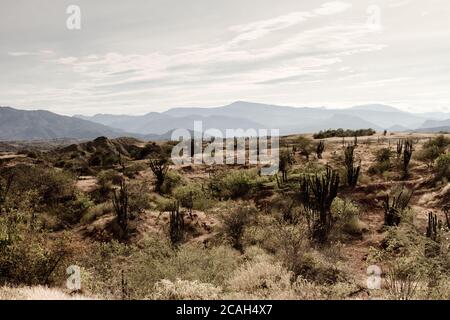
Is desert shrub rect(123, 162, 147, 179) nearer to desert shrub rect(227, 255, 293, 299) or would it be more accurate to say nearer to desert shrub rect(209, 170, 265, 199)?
desert shrub rect(209, 170, 265, 199)

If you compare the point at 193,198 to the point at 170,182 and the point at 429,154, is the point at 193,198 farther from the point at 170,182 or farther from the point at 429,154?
the point at 429,154

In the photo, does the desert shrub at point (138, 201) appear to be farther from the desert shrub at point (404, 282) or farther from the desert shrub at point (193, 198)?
the desert shrub at point (404, 282)

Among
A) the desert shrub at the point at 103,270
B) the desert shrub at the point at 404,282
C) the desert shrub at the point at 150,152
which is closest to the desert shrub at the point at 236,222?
the desert shrub at the point at 103,270

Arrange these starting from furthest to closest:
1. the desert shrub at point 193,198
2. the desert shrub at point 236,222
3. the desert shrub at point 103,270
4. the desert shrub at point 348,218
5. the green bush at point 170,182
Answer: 1. the green bush at point 170,182
2. the desert shrub at point 193,198
3. the desert shrub at point 348,218
4. the desert shrub at point 236,222
5. the desert shrub at point 103,270

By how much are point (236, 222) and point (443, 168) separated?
13.8 m

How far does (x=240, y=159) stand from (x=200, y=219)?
19.1m

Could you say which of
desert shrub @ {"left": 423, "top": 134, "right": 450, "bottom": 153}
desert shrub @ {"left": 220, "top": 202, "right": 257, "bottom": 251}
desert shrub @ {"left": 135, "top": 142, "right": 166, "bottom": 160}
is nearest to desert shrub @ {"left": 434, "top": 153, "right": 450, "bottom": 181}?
desert shrub @ {"left": 423, "top": 134, "right": 450, "bottom": 153}

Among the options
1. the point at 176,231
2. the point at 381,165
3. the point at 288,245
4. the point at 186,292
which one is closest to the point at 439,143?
the point at 381,165

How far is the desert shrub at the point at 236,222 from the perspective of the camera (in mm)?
14998

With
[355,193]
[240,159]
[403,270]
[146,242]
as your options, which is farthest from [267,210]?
[240,159]

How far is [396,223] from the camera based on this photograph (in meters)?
15.5

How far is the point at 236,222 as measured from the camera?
15.5 meters

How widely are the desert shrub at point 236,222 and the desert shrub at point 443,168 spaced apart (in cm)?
1184
